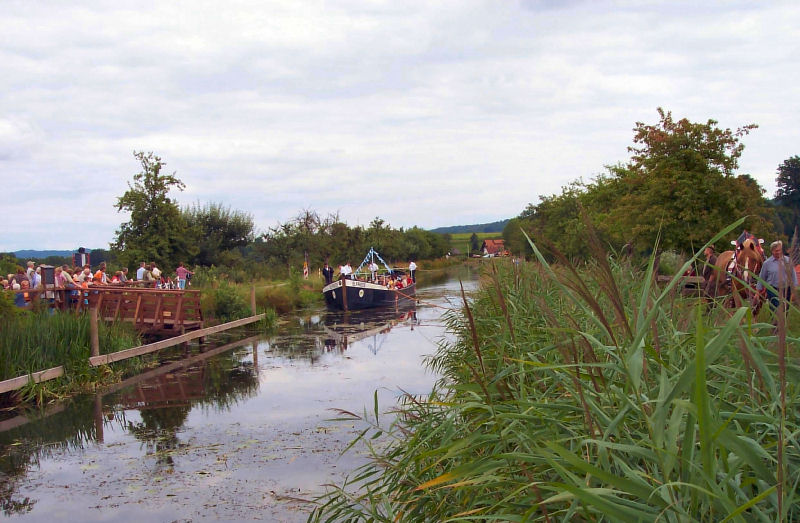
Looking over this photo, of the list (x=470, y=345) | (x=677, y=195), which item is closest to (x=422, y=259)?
(x=677, y=195)

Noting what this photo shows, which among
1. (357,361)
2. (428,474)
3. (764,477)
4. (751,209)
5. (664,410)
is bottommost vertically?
(357,361)

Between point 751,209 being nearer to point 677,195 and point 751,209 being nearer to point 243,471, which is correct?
point 677,195

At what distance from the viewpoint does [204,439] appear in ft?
29.0

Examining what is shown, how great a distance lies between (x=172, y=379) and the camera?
43.0 feet

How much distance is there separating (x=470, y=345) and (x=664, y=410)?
6380mm

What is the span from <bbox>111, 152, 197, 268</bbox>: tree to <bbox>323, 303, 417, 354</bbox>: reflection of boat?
8050 mm

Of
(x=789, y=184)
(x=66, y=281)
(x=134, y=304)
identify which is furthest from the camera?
(x=789, y=184)

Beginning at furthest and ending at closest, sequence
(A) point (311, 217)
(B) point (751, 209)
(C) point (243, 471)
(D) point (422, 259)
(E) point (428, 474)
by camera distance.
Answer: (D) point (422, 259) → (A) point (311, 217) → (B) point (751, 209) → (C) point (243, 471) → (E) point (428, 474)

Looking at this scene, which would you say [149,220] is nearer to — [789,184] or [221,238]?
[221,238]

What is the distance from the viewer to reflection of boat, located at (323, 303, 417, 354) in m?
18.8

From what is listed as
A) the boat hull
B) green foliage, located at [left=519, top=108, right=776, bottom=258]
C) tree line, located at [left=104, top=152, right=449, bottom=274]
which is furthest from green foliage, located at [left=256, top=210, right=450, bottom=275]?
green foliage, located at [left=519, top=108, right=776, bottom=258]

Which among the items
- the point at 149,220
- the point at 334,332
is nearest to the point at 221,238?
the point at 149,220

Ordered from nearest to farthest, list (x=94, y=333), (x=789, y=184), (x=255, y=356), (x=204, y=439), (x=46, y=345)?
1. (x=204, y=439)
2. (x=46, y=345)
3. (x=94, y=333)
4. (x=255, y=356)
5. (x=789, y=184)

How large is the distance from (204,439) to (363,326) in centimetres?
1421
